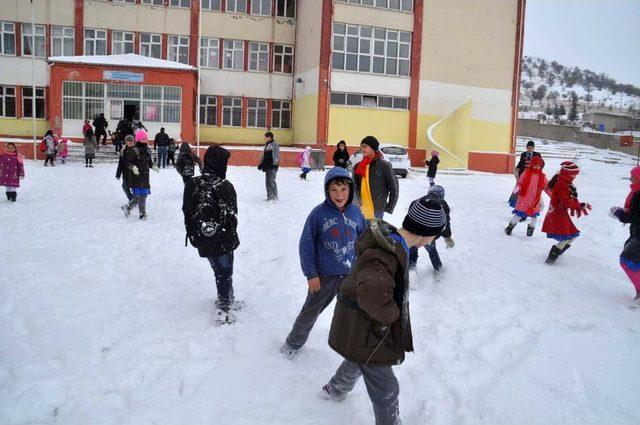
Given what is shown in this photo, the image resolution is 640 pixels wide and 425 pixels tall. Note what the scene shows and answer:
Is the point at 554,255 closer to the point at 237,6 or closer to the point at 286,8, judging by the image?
the point at 286,8

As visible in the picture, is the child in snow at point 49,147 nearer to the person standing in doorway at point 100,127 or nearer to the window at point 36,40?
the person standing in doorway at point 100,127

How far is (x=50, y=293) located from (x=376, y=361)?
465 centimetres

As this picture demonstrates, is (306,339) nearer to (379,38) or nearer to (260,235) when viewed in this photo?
(260,235)

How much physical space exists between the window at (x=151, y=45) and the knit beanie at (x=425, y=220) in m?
30.6

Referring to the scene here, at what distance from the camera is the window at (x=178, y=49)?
1196 inches

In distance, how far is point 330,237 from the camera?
4.19 metres

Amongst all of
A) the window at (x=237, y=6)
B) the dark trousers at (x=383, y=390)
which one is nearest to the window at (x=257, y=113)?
the window at (x=237, y=6)

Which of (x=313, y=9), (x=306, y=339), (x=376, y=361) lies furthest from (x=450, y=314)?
(x=313, y=9)

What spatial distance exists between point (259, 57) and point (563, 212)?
1064 inches

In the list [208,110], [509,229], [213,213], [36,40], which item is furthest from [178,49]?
[213,213]

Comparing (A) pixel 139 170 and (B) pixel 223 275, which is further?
(A) pixel 139 170

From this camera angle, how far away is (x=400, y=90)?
27.8 m

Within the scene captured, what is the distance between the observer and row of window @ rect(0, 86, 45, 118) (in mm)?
29391

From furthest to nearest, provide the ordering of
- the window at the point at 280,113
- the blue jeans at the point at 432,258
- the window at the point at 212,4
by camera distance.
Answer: the window at the point at 280,113 → the window at the point at 212,4 → the blue jeans at the point at 432,258
